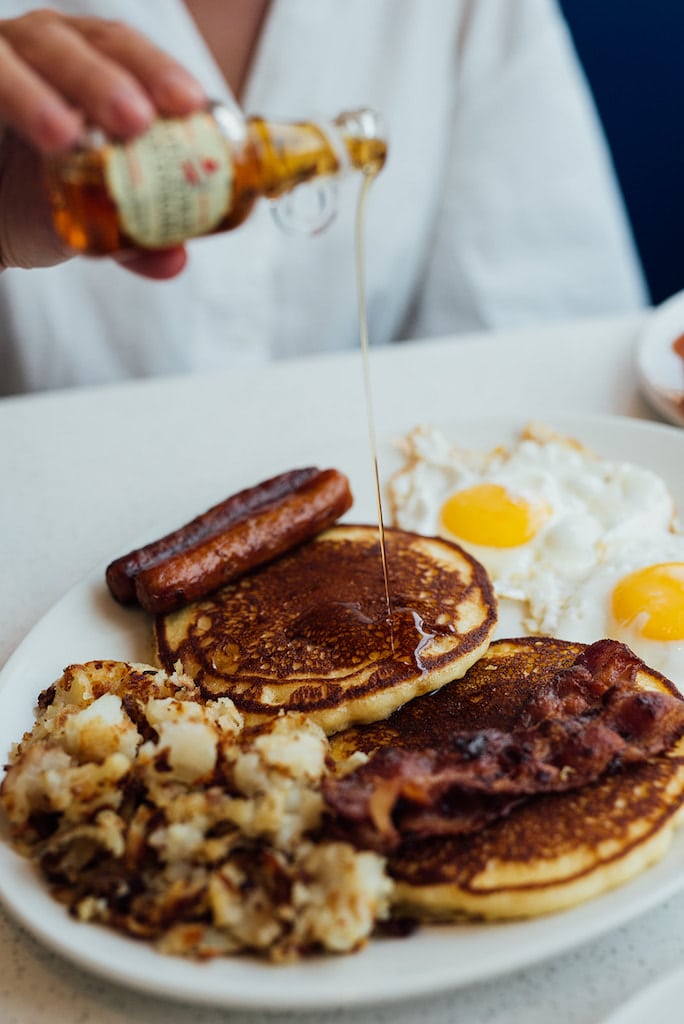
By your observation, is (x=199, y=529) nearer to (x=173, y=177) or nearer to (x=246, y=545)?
(x=246, y=545)

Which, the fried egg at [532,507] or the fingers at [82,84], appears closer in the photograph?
the fingers at [82,84]

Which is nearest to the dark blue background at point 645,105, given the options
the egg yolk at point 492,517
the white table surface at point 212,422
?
the white table surface at point 212,422

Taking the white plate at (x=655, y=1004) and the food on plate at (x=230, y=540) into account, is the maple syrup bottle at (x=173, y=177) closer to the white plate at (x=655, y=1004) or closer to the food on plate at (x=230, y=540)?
the food on plate at (x=230, y=540)

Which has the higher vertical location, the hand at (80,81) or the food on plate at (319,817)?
the hand at (80,81)

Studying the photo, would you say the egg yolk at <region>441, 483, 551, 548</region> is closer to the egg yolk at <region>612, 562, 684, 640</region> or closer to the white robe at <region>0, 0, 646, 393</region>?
the egg yolk at <region>612, 562, 684, 640</region>

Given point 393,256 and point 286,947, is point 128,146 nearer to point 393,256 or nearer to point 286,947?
point 286,947

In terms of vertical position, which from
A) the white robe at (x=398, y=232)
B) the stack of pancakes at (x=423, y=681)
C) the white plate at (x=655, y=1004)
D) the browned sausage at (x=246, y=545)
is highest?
the white robe at (x=398, y=232)
